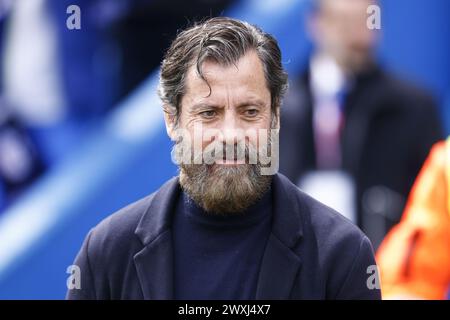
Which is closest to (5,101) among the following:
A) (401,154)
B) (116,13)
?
(116,13)

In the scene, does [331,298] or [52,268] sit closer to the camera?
[331,298]

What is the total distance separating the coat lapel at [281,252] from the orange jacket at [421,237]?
1.79 meters

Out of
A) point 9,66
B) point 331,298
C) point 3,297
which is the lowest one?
point 3,297

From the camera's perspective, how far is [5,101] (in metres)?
3.97

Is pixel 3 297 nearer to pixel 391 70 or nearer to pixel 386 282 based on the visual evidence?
pixel 386 282

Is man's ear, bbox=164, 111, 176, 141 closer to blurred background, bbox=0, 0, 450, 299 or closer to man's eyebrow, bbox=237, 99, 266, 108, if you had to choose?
man's eyebrow, bbox=237, 99, 266, 108

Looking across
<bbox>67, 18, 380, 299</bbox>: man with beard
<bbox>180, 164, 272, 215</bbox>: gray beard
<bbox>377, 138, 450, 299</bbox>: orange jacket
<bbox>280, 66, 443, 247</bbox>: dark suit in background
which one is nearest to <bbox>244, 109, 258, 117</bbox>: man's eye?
<bbox>67, 18, 380, 299</bbox>: man with beard

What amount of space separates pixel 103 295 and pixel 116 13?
6.94 feet

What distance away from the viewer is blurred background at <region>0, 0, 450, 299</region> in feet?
12.4

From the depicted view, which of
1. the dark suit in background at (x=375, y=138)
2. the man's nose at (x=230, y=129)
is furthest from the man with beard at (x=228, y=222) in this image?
the dark suit in background at (x=375, y=138)

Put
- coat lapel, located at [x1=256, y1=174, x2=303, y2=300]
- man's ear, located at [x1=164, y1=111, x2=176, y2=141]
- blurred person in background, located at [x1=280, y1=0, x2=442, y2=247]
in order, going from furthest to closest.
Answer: blurred person in background, located at [x1=280, y1=0, x2=442, y2=247] → man's ear, located at [x1=164, y1=111, x2=176, y2=141] → coat lapel, located at [x1=256, y1=174, x2=303, y2=300]

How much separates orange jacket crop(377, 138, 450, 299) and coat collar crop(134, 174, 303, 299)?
1.78 metres

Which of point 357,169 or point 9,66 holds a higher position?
point 9,66

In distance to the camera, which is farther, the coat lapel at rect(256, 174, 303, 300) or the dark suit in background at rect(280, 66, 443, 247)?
the dark suit in background at rect(280, 66, 443, 247)
